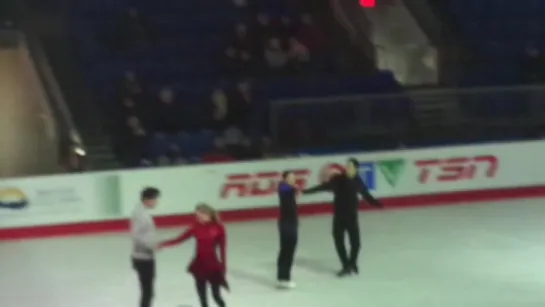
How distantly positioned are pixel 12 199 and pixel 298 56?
6859 millimetres

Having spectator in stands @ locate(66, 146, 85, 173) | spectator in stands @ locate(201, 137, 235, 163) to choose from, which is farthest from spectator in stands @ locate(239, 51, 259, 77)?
spectator in stands @ locate(66, 146, 85, 173)

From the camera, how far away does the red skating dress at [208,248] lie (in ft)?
30.9

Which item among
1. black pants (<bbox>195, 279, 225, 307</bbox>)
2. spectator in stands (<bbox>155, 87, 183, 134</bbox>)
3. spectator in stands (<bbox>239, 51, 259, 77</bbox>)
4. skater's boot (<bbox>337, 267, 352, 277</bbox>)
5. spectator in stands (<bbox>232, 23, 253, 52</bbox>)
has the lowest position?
skater's boot (<bbox>337, 267, 352, 277</bbox>)

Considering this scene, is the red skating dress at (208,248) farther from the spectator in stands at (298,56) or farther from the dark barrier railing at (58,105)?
the spectator in stands at (298,56)

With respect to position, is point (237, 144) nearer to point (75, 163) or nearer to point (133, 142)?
point (133, 142)

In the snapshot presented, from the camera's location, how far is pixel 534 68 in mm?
20391

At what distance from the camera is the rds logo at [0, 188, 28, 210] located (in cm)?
1441

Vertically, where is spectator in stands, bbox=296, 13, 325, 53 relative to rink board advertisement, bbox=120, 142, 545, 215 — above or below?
above

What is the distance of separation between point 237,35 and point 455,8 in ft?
19.7

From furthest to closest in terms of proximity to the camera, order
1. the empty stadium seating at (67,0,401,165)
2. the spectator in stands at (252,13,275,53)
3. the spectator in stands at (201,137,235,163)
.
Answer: the spectator in stands at (252,13,275,53) < the empty stadium seating at (67,0,401,165) < the spectator in stands at (201,137,235,163)

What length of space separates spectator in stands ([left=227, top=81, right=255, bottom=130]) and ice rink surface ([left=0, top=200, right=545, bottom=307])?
104 inches

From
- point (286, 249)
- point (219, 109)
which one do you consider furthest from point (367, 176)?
point (286, 249)

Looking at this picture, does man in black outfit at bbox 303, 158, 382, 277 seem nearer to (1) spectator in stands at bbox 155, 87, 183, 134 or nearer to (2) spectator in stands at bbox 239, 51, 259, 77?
(1) spectator in stands at bbox 155, 87, 183, 134

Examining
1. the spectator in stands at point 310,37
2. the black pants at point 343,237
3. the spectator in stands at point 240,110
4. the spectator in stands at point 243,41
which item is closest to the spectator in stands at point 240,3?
the spectator in stands at point 310,37
